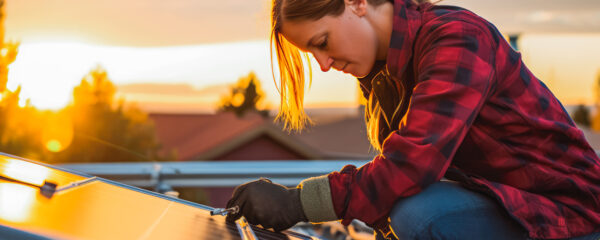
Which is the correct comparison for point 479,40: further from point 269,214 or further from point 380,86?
point 269,214

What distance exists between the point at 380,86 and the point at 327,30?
37 centimetres

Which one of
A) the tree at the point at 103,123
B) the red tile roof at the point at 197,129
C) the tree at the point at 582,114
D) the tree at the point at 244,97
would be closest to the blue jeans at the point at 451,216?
the red tile roof at the point at 197,129

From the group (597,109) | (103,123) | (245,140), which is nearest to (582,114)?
(597,109)

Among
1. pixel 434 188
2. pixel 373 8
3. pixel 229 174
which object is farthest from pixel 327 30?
pixel 229 174

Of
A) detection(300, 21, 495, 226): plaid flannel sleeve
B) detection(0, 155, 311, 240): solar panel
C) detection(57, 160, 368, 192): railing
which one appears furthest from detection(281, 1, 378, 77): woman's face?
detection(57, 160, 368, 192): railing

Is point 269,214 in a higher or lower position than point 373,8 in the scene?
lower

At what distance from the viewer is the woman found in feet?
5.42

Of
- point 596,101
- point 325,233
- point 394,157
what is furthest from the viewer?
point 596,101

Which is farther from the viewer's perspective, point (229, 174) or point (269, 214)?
point (229, 174)

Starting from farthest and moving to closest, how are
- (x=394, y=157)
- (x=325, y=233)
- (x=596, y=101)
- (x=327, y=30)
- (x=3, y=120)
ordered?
(x=596, y=101) → (x=3, y=120) → (x=325, y=233) → (x=327, y=30) → (x=394, y=157)

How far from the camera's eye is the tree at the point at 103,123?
31.2 m

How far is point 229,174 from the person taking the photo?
401 cm

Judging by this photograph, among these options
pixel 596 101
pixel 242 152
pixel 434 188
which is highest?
pixel 434 188

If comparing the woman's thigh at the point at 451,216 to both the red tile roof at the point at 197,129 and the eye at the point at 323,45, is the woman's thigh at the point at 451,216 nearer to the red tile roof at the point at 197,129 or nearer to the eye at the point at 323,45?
the eye at the point at 323,45
